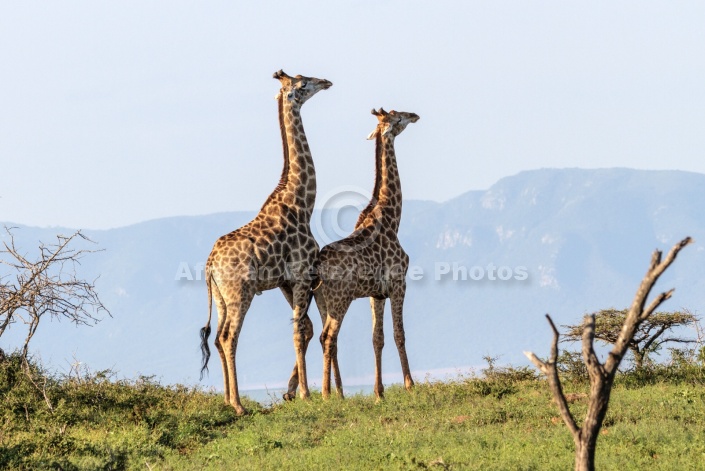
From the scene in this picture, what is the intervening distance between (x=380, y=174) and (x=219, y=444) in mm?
6415

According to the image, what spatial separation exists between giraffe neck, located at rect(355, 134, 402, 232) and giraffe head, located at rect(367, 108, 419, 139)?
3.7 inches

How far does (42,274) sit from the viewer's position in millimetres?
18047

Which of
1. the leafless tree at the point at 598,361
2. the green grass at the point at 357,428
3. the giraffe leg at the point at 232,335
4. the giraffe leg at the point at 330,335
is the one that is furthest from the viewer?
the giraffe leg at the point at 330,335

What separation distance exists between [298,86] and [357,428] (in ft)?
20.0

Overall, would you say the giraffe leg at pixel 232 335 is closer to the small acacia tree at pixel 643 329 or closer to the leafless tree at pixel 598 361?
the small acacia tree at pixel 643 329

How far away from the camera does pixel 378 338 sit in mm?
17859

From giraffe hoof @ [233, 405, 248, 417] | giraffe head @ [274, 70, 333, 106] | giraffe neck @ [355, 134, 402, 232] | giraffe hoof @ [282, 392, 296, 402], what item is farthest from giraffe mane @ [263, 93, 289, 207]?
giraffe hoof @ [233, 405, 248, 417]

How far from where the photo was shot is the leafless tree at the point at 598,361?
30.7 ft

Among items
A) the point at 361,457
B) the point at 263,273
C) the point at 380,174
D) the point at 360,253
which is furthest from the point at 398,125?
the point at 361,457

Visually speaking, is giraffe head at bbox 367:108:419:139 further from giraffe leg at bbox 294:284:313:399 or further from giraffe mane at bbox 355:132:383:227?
giraffe leg at bbox 294:284:313:399

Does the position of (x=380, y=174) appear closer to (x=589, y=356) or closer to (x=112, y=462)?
(x=112, y=462)

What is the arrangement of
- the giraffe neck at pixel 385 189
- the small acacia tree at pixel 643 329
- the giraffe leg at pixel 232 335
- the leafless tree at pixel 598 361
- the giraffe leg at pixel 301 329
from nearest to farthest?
the leafless tree at pixel 598 361 → the giraffe leg at pixel 232 335 → the giraffe leg at pixel 301 329 → the giraffe neck at pixel 385 189 → the small acacia tree at pixel 643 329

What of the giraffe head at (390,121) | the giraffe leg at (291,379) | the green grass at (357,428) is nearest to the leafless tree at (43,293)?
the green grass at (357,428)

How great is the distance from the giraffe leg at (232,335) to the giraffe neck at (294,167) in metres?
1.87
